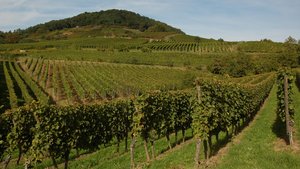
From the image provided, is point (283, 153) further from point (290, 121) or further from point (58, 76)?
point (58, 76)

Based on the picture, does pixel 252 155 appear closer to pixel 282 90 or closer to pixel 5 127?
pixel 282 90

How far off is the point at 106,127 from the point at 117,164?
6.53 metres

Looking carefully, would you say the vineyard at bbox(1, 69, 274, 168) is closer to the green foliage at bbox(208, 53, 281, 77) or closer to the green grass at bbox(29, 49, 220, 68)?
the green foliage at bbox(208, 53, 281, 77)

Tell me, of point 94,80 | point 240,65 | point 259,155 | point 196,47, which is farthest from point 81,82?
point 196,47

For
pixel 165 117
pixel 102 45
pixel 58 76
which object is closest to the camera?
pixel 165 117

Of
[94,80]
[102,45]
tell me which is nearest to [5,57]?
[102,45]

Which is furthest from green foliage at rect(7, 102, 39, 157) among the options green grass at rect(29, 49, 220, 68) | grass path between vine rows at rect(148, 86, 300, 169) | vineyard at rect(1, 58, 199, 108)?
green grass at rect(29, 49, 220, 68)

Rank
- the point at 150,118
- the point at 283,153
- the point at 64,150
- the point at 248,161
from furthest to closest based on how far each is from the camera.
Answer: the point at 150,118 < the point at 64,150 < the point at 283,153 < the point at 248,161

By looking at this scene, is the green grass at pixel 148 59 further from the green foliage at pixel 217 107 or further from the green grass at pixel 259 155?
the green grass at pixel 259 155

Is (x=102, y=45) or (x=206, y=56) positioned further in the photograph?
(x=102, y=45)

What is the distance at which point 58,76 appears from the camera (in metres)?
69.5

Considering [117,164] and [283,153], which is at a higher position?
[283,153]

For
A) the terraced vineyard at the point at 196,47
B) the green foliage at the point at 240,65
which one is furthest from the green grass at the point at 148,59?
the terraced vineyard at the point at 196,47

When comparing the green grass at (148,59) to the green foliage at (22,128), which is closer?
the green foliage at (22,128)
